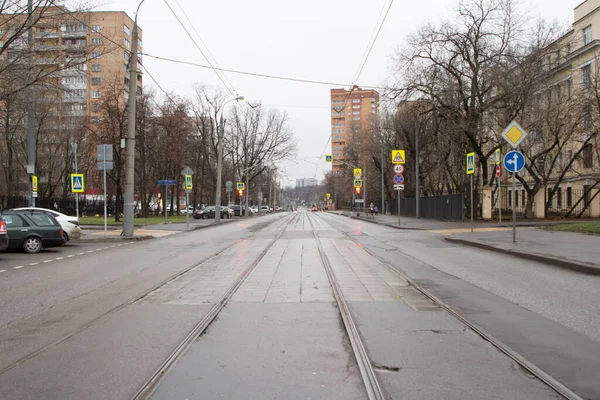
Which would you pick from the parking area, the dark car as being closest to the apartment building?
the parking area

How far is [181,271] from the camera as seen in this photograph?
10.6 meters

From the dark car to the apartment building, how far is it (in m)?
23.5

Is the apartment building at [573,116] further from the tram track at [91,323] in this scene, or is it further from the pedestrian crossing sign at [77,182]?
the tram track at [91,323]

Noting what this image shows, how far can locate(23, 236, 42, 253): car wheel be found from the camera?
49.6 feet

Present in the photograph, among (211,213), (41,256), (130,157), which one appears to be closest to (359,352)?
(41,256)

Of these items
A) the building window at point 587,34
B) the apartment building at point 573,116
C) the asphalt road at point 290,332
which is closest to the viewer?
the asphalt road at point 290,332

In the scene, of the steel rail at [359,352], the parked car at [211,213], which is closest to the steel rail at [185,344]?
the steel rail at [359,352]

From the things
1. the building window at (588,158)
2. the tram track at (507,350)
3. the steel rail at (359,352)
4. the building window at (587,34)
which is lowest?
the tram track at (507,350)

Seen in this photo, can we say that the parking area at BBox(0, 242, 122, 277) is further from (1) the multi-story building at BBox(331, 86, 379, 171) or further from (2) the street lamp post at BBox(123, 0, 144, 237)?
(1) the multi-story building at BBox(331, 86, 379, 171)

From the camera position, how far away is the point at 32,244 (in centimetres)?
1517

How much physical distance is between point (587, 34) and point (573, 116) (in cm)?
1516

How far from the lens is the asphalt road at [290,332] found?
4.00 m

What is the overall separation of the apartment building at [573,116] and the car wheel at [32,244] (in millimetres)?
23930

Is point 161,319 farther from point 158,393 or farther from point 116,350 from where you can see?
point 158,393
